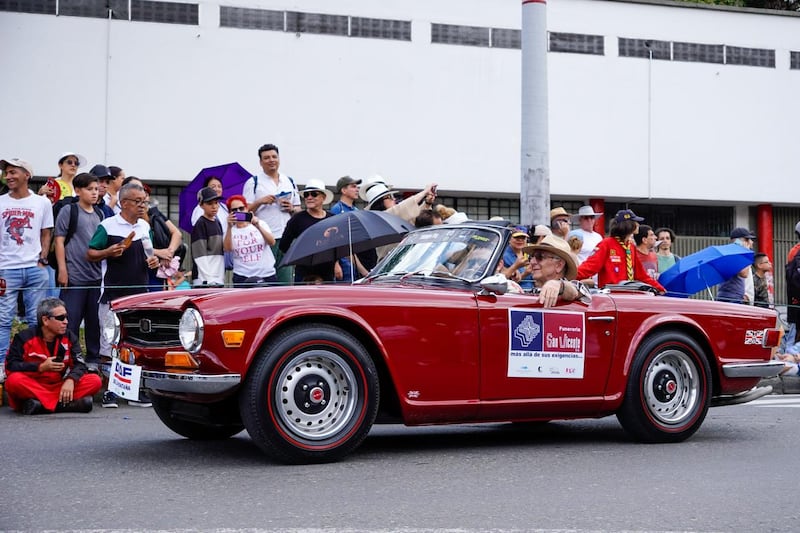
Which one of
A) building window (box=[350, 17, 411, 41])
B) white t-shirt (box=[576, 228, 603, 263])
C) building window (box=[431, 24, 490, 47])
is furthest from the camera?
building window (box=[431, 24, 490, 47])

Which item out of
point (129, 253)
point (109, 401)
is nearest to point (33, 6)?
point (129, 253)

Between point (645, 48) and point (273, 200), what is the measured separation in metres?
18.7

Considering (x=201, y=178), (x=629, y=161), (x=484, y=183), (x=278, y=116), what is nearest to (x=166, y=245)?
(x=201, y=178)

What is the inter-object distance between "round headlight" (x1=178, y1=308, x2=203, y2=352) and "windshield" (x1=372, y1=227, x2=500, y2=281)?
1692 millimetres

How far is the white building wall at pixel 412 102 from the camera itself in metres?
23.3

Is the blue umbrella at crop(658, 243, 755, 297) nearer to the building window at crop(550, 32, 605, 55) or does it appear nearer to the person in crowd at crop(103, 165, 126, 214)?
the person in crowd at crop(103, 165, 126, 214)

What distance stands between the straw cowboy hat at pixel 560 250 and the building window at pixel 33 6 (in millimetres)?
18440

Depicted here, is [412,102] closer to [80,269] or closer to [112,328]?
[80,269]

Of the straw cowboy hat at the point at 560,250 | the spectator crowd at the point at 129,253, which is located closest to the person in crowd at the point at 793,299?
the spectator crowd at the point at 129,253

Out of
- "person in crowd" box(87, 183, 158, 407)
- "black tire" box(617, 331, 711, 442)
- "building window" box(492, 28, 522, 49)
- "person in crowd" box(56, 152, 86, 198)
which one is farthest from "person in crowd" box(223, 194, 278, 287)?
"building window" box(492, 28, 522, 49)

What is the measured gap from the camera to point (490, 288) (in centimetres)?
666

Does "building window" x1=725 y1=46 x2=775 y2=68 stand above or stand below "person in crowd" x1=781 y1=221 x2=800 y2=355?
above

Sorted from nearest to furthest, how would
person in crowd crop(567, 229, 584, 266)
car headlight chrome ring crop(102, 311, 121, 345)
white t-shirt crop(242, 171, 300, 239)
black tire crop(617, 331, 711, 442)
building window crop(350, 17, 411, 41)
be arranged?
car headlight chrome ring crop(102, 311, 121, 345)
black tire crop(617, 331, 711, 442)
person in crowd crop(567, 229, 584, 266)
white t-shirt crop(242, 171, 300, 239)
building window crop(350, 17, 411, 41)

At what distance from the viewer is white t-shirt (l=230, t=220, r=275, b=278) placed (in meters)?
10.7
